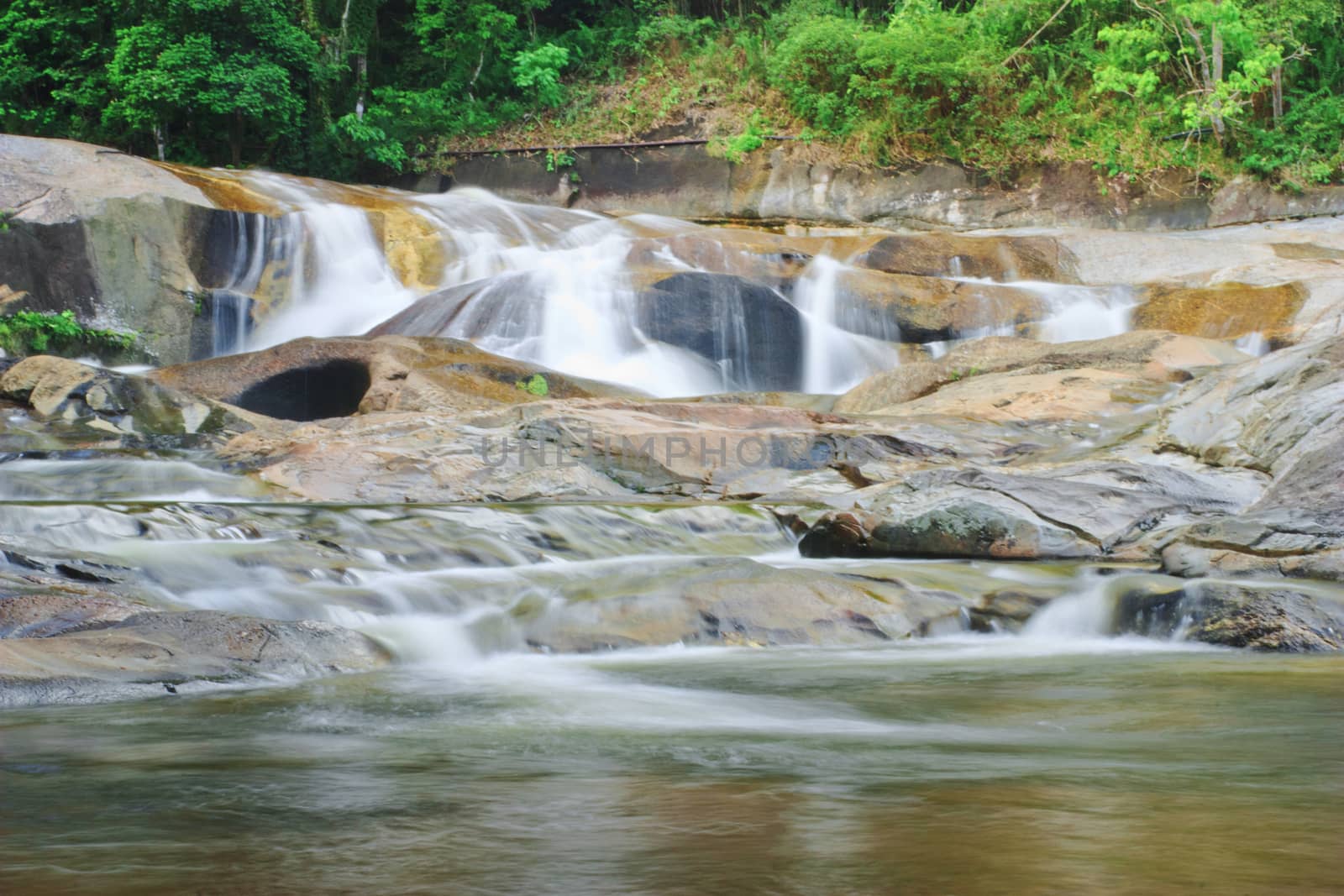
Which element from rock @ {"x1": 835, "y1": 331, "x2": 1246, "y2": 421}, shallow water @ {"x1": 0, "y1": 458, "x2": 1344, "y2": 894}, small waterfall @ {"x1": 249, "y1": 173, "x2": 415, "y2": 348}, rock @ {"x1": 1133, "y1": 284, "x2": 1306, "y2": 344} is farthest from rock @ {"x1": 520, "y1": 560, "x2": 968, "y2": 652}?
small waterfall @ {"x1": 249, "y1": 173, "x2": 415, "y2": 348}

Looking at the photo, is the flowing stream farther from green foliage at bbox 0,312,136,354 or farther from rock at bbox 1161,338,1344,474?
green foliage at bbox 0,312,136,354

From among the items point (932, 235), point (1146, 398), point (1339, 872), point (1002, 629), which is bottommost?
point (1002, 629)

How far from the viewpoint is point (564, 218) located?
16.1 meters

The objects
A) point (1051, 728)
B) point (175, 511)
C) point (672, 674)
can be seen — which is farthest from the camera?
point (175, 511)

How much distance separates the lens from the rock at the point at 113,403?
353 inches

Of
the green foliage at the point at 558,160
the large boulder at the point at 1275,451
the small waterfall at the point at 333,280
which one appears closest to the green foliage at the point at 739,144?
the green foliage at the point at 558,160

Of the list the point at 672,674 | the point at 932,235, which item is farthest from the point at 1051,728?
the point at 932,235

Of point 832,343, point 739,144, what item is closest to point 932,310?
point 832,343

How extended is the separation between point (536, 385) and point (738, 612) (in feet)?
18.5

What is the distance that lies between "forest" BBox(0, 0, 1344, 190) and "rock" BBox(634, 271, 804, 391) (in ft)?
26.7

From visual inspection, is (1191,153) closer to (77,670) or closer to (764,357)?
(764,357)

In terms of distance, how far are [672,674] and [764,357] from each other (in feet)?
28.1

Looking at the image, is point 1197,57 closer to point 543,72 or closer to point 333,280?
point 543,72

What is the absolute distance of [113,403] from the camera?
9.12 m
